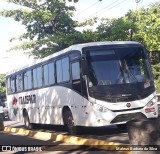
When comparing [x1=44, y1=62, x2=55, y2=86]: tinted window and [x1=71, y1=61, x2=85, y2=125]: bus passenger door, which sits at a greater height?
[x1=44, y1=62, x2=55, y2=86]: tinted window

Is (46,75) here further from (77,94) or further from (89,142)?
(89,142)

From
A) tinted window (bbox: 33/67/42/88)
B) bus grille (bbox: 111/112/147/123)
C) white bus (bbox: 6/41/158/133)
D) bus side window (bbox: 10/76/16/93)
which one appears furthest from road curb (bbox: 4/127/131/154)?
bus side window (bbox: 10/76/16/93)

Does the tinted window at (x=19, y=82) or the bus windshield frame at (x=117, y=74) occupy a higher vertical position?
the tinted window at (x=19, y=82)

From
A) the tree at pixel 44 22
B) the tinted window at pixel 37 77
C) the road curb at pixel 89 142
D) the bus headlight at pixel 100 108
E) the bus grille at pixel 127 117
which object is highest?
the tree at pixel 44 22

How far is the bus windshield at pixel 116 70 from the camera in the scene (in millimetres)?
11977

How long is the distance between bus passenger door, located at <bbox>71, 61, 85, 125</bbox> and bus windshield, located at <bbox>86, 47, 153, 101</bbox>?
63 cm

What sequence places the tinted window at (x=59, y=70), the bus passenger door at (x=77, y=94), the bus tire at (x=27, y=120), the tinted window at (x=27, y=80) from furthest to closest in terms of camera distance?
the bus tire at (x=27, y=120) → the tinted window at (x=27, y=80) → the tinted window at (x=59, y=70) → the bus passenger door at (x=77, y=94)

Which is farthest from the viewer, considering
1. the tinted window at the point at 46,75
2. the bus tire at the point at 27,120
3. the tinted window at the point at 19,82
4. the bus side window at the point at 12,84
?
the bus side window at the point at 12,84

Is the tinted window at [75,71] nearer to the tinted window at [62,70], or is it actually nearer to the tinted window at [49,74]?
the tinted window at [62,70]

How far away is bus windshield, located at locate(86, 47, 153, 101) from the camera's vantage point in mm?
11977

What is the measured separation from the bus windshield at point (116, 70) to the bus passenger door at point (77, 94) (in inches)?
24.9

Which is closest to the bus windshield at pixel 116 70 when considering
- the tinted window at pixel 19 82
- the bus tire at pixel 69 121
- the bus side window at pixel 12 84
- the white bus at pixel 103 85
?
the white bus at pixel 103 85

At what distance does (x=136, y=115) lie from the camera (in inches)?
472

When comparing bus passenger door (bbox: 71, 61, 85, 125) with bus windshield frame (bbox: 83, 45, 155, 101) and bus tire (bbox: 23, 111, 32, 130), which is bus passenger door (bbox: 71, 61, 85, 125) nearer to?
bus windshield frame (bbox: 83, 45, 155, 101)
